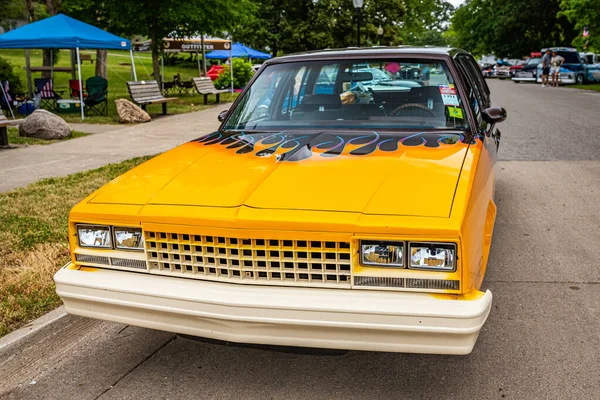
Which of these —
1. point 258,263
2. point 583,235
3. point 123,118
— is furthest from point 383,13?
point 258,263

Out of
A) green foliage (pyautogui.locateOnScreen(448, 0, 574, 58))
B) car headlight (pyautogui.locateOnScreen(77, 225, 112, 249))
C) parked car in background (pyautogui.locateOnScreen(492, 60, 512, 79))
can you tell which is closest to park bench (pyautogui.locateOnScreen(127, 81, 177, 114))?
car headlight (pyautogui.locateOnScreen(77, 225, 112, 249))

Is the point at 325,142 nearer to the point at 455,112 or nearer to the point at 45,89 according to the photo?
the point at 455,112

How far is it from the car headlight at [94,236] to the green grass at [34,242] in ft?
3.35

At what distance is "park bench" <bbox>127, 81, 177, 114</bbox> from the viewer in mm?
16922

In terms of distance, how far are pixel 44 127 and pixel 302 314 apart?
1106 cm

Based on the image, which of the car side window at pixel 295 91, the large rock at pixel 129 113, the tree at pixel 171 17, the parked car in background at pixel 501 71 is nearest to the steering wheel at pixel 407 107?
the car side window at pixel 295 91

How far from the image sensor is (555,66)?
31891mm

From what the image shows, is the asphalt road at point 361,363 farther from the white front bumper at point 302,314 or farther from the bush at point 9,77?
the bush at point 9,77

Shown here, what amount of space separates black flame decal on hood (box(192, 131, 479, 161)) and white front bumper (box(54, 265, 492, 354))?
1029 mm

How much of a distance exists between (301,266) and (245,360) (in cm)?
98

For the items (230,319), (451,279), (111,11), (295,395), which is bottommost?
(295,395)

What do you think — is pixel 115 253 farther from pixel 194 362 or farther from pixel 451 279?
pixel 451 279

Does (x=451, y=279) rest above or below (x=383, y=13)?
below

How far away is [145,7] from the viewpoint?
19766 mm
